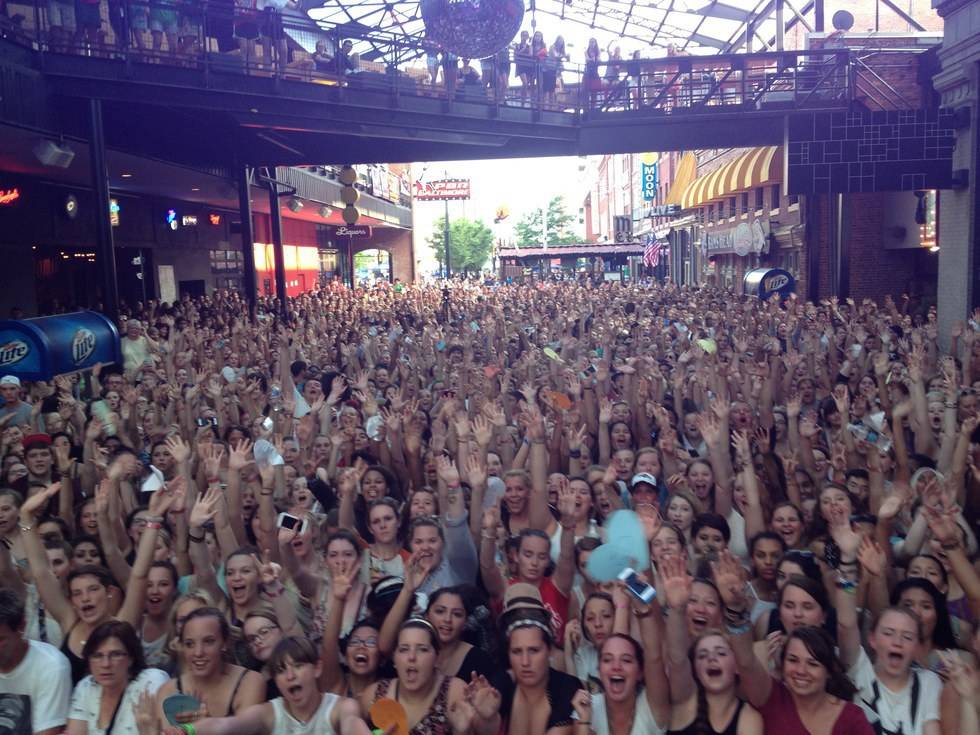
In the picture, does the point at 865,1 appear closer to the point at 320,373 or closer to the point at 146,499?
the point at 320,373

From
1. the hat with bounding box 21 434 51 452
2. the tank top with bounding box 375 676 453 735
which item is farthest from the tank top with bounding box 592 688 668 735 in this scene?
the hat with bounding box 21 434 51 452

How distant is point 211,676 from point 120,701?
37 centimetres

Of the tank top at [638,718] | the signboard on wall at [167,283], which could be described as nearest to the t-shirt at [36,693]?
the tank top at [638,718]

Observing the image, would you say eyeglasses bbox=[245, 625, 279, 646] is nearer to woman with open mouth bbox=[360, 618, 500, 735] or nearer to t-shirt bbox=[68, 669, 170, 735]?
t-shirt bbox=[68, 669, 170, 735]

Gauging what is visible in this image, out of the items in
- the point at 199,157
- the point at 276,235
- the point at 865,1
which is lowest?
the point at 276,235

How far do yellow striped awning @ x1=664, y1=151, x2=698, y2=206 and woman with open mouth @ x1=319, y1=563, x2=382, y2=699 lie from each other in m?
38.6

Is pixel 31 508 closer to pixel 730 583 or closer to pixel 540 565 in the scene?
pixel 540 565

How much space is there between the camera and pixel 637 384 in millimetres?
9680

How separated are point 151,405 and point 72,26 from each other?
829cm

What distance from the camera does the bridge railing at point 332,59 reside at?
1427 centimetres

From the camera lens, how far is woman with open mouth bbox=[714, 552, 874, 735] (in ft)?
12.0

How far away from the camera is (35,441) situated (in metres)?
7.20

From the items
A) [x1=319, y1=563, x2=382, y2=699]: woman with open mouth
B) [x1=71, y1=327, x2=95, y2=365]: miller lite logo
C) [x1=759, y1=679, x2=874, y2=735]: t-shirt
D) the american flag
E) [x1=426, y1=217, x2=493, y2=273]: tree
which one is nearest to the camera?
[x1=759, y1=679, x2=874, y2=735]: t-shirt

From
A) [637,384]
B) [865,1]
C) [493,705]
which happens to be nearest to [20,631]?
[493,705]
